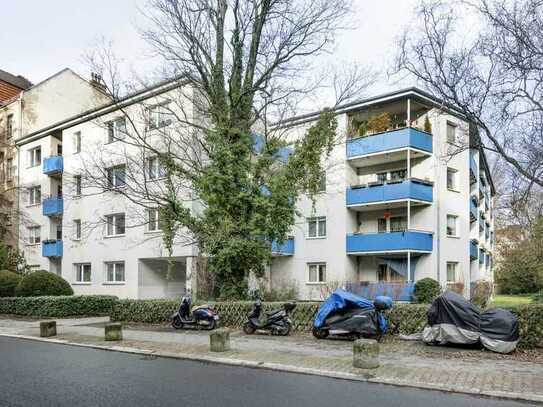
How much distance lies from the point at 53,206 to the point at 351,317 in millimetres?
28728

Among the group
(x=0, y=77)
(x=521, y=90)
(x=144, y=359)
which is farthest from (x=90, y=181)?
(x=0, y=77)

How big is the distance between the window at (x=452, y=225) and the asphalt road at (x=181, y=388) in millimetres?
22521

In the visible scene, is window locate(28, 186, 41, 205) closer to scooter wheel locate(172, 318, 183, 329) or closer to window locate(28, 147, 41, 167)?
window locate(28, 147, 41, 167)

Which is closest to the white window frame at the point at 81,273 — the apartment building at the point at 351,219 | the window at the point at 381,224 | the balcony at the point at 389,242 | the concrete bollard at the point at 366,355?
the apartment building at the point at 351,219

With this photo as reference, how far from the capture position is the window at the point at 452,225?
30094 mm

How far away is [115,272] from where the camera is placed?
32.0 meters

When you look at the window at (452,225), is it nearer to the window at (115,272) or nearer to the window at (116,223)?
the window at (116,223)

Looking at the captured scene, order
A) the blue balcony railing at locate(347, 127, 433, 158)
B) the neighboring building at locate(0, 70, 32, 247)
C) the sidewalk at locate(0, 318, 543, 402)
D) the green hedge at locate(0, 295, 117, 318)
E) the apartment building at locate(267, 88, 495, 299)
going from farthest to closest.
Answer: the neighboring building at locate(0, 70, 32, 247)
the apartment building at locate(267, 88, 495, 299)
the blue balcony railing at locate(347, 127, 433, 158)
the green hedge at locate(0, 295, 117, 318)
the sidewalk at locate(0, 318, 543, 402)

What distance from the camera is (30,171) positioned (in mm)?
39219

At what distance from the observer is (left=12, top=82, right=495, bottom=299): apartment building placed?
2786cm

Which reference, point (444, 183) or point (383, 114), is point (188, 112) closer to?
point (383, 114)

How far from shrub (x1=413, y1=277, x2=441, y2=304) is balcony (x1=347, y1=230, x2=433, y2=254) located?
80.6 inches

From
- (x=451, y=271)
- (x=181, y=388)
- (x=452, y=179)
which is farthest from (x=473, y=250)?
(x=181, y=388)

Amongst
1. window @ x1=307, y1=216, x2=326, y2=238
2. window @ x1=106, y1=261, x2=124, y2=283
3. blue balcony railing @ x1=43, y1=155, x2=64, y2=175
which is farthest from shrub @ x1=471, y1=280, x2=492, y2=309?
blue balcony railing @ x1=43, y1=155, x2=64, y2=175
